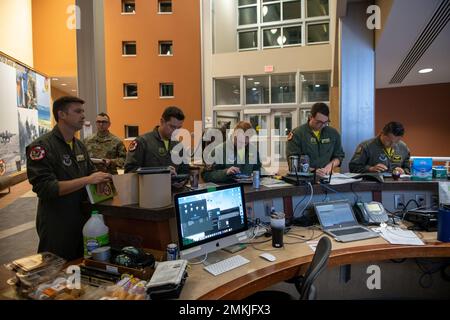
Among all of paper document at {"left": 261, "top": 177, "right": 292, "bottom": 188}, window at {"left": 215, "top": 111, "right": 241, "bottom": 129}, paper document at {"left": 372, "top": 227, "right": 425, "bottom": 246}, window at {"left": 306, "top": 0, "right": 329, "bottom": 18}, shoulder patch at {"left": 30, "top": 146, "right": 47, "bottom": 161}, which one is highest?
window at {"left": 306, "top": 0, "right": 329, "bottom": 18}

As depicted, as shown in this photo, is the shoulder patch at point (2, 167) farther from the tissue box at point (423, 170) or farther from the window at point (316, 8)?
the window at point (316, 8)

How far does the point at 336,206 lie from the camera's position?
2.29 meters

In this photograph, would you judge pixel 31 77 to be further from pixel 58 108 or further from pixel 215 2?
pixel 58 108

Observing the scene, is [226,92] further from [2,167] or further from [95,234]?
[95,234]

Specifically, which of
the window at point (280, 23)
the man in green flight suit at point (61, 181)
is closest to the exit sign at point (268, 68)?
Answer: the window at point (280, 23)

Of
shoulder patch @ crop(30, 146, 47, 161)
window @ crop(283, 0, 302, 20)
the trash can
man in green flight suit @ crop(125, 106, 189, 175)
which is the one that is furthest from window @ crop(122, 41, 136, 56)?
the trash can

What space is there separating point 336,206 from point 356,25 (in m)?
2.90

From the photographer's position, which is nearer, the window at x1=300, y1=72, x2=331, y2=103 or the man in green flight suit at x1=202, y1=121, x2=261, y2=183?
the man in green flight suit at x1=202, y1=121, x2=261, y2=183

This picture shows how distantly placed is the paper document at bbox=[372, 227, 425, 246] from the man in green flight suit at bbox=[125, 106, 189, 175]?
1631mm

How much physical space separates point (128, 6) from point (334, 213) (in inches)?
446

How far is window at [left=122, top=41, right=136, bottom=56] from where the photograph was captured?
1080cm

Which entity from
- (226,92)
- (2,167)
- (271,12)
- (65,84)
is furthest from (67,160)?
(65,84)

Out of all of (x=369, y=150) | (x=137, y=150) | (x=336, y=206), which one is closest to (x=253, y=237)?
(x=336, y=206)

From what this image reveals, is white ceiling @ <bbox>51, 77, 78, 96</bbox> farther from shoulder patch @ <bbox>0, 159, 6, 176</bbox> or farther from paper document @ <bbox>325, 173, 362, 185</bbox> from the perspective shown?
paper document @ <bbox>325, 173, 362, 185</bbox>
